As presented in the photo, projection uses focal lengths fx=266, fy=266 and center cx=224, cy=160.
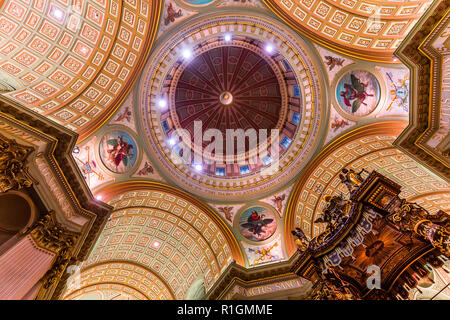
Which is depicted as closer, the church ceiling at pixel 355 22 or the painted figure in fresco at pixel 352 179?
the painted figure in fresco at pixel 352 179

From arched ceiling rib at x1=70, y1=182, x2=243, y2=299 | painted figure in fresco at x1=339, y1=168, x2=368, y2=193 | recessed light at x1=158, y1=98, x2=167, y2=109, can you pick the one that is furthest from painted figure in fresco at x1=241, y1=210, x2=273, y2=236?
recessed light at x1=158, y1=98, x2=167, y2=109

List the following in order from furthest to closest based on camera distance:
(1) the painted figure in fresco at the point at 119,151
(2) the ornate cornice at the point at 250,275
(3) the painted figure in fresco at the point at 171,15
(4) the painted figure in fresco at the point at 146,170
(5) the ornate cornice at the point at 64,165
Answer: (4) the painted figure in fresco at the point at 146,170
(2) the ornate cornice at the point at 250,275
(1) the painted figure in fresco at the point at 119,151
(3) the painted figure in fresco at the point at 171,15
(5) the ornate cornice at the point at 64,165

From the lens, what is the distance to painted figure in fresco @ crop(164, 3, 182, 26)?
45.9 feet

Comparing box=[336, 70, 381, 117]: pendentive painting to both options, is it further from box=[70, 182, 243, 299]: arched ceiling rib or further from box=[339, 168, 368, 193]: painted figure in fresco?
box=[70, 182, 243, 299]: arched ceiling rib

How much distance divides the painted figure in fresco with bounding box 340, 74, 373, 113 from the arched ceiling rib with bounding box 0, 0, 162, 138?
10889 millimetres

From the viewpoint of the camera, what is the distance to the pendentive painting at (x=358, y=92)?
1359 cm

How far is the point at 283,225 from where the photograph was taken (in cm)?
1748

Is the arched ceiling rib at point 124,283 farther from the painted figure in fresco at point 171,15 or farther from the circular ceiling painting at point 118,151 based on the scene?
the painted figure in fresco at point 171,15

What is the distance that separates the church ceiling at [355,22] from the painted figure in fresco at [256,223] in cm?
1103

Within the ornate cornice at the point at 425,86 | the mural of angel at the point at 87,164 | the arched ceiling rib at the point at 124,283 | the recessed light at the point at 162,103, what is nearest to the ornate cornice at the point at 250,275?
the arched ceiling rib at the point at 124,283

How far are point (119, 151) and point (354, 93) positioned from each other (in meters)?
13.6

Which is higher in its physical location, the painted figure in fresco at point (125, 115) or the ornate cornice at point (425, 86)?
the painted figure in fresco at point (125, 115)

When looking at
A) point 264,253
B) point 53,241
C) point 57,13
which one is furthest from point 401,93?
point 53,241
